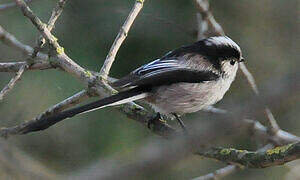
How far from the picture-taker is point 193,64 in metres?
3.63

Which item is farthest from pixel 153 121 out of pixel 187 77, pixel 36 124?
pixel 36 124

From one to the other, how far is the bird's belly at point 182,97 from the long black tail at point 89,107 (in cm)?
16

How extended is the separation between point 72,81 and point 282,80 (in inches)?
156

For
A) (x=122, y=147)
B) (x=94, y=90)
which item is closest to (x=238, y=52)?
(x=94, y=90)

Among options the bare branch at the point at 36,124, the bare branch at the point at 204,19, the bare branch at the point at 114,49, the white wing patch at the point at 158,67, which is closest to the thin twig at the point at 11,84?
the bare branch at the point at 36,124

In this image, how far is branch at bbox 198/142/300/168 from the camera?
2.24 m

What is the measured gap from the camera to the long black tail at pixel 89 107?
104 inches

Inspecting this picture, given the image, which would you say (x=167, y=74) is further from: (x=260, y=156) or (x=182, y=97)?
(x=260, y=156)

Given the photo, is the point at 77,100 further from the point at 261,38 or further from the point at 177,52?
the point at 261,38

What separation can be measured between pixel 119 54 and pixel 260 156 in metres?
3.12

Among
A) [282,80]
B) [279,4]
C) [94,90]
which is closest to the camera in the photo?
[282,80]

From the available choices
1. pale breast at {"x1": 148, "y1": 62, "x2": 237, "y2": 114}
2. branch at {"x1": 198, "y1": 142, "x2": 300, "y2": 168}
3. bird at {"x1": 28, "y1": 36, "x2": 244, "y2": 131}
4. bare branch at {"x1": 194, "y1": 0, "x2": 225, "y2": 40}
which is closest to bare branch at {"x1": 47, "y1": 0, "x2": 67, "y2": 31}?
bird at {"x1": 28, "y1": 36, "x2": 244, "y2": 131}

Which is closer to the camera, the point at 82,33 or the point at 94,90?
the point at 94,90

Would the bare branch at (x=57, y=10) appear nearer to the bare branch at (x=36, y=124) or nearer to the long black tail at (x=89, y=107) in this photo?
the bare branch at (x=36, y=124)
